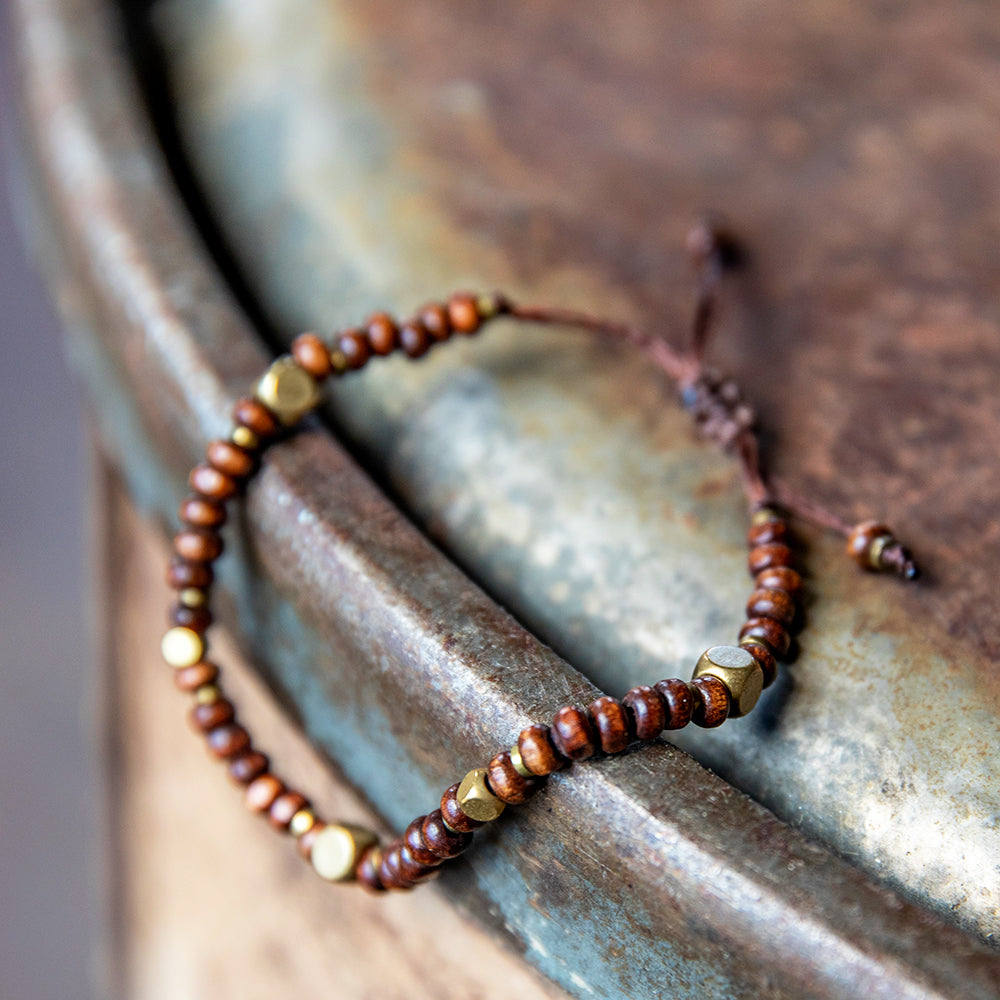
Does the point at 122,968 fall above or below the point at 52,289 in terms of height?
below

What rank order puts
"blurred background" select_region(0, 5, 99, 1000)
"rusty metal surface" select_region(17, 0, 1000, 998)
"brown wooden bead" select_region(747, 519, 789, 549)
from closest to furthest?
"rusty metal surface" select_region(17, 0, 1000, 998)
"brown wooden bead" select_region(747, 519, 789, 549)
"blurred background" select_region(0, 5, 99, 1000)

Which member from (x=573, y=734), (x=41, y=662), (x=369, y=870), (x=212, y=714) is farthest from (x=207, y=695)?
(x=41, y=662)

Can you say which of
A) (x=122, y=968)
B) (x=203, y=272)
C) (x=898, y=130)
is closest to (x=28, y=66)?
(x=203, y=272)

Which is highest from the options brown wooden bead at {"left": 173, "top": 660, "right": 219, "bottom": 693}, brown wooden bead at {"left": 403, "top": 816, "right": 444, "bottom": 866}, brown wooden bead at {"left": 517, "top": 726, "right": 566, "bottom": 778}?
brown wooden bead at {"left": 517, "top": 726, "right": 566, "bottom": 778}

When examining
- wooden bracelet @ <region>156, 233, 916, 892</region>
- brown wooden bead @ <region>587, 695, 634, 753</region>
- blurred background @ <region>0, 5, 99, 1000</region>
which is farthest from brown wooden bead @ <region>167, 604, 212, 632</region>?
blurred background @ <region>0, 5, 99, 1000</region>

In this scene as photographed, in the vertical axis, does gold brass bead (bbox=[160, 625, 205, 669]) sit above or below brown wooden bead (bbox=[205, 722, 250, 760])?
above

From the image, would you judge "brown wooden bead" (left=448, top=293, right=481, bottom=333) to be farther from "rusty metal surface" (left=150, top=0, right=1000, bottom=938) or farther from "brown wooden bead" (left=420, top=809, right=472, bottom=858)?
"brown wooden bead" (left=420, top=809, right=472, bottom=858)

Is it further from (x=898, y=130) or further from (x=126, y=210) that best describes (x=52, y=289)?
(x=898, y=130)

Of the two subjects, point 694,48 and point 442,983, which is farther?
point 694,48
